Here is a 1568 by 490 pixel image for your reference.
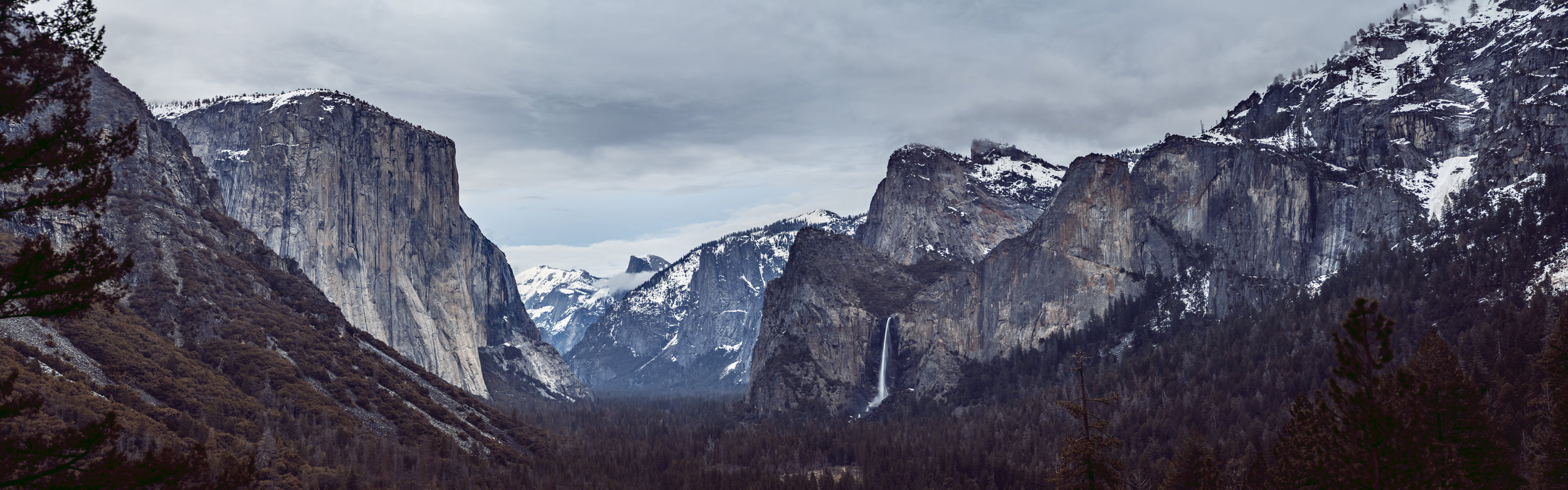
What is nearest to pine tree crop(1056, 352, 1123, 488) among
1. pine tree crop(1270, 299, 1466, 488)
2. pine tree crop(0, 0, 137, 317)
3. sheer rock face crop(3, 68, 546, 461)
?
pine tree crop(1270, 299, 1466, 488)

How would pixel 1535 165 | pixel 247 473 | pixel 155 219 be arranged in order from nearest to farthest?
pixel 247 473 < pixel 155 219 < pixel 1535 165

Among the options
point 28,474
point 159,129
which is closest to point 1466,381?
point 28,474

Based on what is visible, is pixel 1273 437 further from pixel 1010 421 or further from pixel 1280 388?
pixel 1010 421

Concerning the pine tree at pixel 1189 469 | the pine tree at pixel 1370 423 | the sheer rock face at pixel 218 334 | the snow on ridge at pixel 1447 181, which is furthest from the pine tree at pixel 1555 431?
the snow on ridge at pixel 1447 181

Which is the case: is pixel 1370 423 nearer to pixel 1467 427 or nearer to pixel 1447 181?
pixel 1467 427

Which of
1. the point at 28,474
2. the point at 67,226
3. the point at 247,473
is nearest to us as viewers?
the point at 28,474

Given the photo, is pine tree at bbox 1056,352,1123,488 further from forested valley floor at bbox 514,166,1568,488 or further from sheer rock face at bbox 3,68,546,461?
sheer rock face at bbox 3,68,546,461

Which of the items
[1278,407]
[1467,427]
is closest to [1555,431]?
[1467,427]

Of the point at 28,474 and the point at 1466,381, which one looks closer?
the point at 28,474
